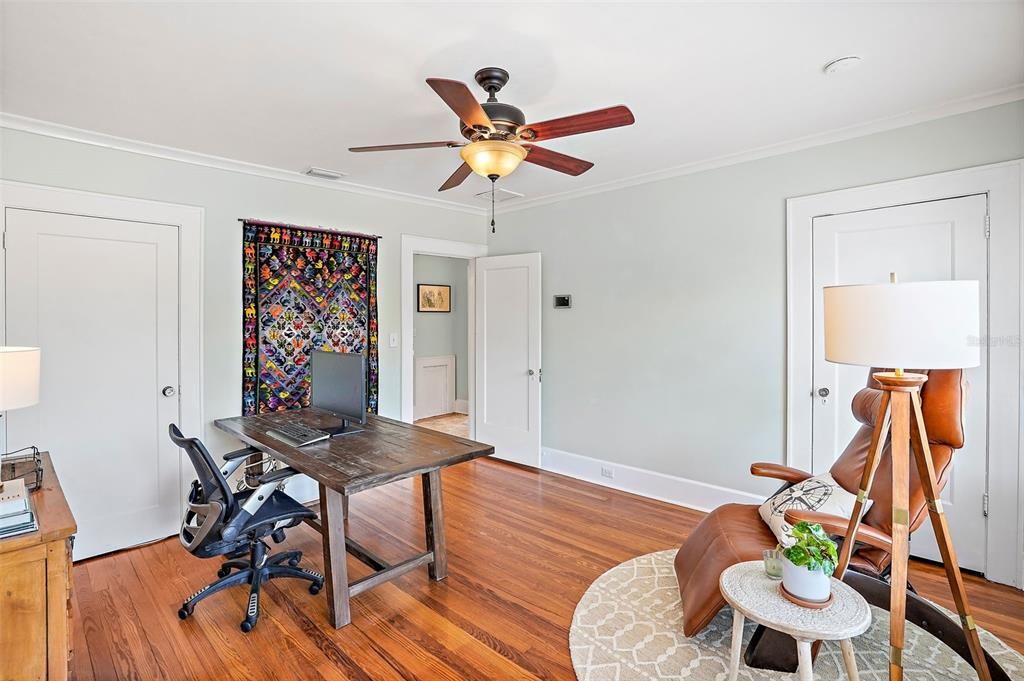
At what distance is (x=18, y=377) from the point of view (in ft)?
6.05

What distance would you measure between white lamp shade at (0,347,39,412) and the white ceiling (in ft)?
4.08

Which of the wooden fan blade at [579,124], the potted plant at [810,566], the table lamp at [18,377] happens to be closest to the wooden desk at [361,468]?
the table lamp at [18,377]

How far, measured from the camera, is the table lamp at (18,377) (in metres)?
1.79

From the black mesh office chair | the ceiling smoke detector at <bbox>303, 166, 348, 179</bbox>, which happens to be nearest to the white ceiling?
the ceiling smoke detector at <bbox>303, 166, 348, 179</bbox>

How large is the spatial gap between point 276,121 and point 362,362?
1436 millimetres

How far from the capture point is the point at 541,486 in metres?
4.32

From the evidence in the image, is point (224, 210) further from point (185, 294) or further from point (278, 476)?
point (278, 476)

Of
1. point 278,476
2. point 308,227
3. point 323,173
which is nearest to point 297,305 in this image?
point 308,227

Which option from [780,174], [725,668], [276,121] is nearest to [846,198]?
[780,174]

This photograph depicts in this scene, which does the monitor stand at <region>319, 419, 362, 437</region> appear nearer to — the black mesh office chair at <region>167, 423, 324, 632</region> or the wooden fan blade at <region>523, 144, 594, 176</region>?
the black mesh office chair at <region>167, 423, 324, 632</region>

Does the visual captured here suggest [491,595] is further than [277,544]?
No

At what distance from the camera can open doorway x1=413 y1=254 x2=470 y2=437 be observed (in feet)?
23.0

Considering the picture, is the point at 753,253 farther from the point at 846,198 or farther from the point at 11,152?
the point at 11,152

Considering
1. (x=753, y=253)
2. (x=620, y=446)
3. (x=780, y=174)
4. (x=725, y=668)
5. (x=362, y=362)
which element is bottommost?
(x=725, y=668)
